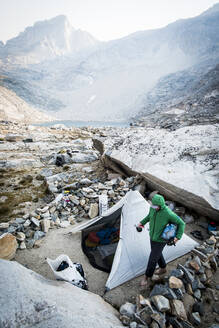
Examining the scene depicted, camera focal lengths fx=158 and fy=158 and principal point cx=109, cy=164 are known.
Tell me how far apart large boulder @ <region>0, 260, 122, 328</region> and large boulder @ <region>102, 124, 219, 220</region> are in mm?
3793

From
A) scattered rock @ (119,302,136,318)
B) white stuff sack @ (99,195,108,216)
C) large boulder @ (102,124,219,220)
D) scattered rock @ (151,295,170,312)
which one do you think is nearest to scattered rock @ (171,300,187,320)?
scattered rock @ (151,295,170,312)

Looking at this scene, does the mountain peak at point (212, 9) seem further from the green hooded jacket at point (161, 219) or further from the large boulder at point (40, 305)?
the large boulder at point (40, 305)

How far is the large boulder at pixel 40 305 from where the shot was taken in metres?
1.85

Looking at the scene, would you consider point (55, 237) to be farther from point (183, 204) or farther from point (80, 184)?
point (183, 204)

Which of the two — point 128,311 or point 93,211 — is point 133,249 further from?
point 93,211

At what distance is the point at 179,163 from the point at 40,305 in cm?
560

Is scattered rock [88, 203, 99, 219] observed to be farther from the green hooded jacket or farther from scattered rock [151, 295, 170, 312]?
scattered rock [151, 295, 170, 312]

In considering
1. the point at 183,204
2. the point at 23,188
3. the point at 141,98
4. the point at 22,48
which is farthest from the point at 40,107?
the point at 22,48

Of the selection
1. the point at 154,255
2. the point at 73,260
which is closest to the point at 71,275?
the point at 73,260

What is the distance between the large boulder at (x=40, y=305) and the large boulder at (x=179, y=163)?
379 cm

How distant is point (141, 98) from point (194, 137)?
8053cm

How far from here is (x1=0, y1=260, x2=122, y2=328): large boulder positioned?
1.85 meters

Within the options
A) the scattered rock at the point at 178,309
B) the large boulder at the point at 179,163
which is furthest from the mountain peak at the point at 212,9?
the scattered rock at the point at 178,309

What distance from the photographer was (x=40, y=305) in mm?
2021
